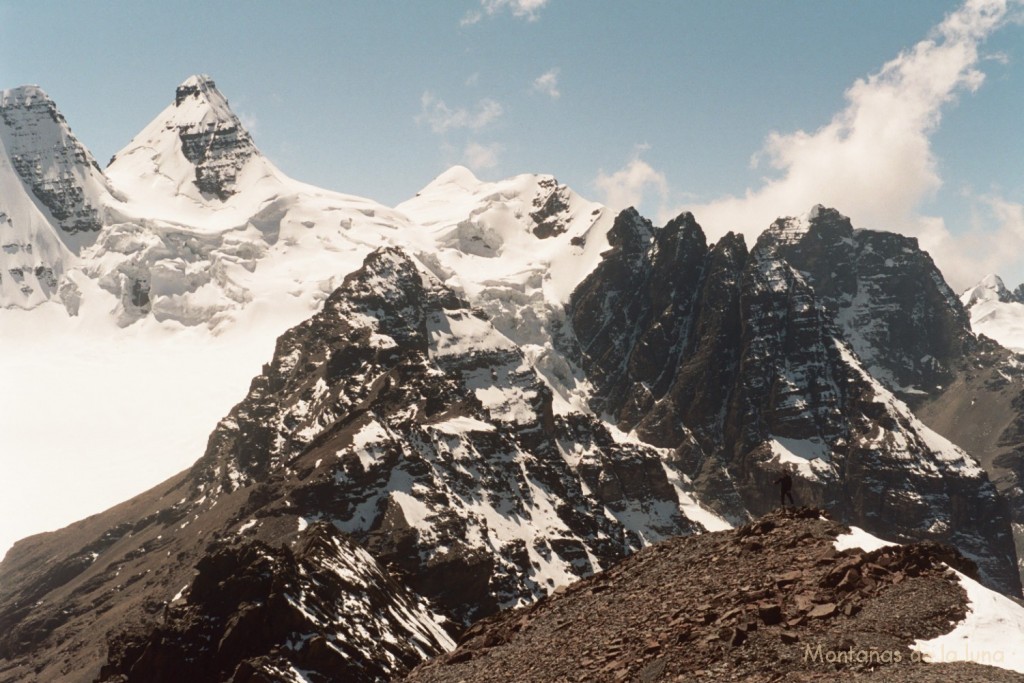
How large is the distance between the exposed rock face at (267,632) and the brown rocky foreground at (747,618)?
537 inches

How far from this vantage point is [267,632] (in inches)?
3263

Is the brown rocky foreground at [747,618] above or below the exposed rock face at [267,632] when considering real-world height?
below

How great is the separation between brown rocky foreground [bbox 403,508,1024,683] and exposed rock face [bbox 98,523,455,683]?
44.8 feet

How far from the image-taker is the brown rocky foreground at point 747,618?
144 feet

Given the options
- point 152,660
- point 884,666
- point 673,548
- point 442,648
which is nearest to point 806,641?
point 884,666

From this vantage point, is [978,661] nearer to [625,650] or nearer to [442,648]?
[625,650]

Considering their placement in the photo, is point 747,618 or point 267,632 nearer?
point 747,618

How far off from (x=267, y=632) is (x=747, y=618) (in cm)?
→ 4798

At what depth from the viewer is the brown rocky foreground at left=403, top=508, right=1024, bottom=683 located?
144ft

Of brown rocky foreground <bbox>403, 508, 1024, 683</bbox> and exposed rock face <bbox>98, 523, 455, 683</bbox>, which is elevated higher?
exposed rock face <bbox>98, 523, 455, 683</bbox>

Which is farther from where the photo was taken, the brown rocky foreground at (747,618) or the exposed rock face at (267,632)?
the exposed rock face at (267,632)

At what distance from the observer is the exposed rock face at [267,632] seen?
81062 mm

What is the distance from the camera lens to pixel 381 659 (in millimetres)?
87438

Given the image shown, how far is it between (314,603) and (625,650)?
1792 inches
